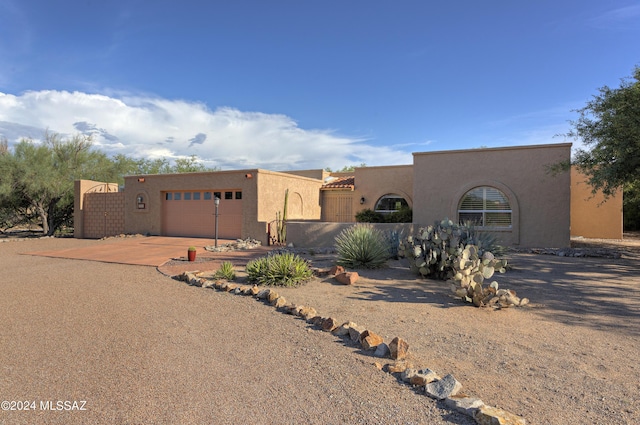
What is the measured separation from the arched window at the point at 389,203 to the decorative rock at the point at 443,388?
54.3 feet

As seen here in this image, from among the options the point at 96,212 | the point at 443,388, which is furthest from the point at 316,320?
the point at 96,212

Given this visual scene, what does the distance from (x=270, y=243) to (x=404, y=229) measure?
5800 millimetres

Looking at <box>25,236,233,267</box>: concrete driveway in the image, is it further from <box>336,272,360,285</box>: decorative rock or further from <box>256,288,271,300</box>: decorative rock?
<box>336,272,360,285</box>: decorative rock

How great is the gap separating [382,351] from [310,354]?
82 centimetres

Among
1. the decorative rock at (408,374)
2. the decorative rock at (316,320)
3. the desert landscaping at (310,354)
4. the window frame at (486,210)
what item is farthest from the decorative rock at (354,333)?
the window frame at (486,210)

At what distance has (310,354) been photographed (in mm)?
4793

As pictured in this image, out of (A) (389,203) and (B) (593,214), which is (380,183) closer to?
(A) (389,203)

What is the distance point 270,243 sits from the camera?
17.9 metres

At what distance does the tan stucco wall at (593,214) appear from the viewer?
1969 cm

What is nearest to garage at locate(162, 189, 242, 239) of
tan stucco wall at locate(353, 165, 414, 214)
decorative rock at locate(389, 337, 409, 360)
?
tan stucco wall at locate(353, 165, 414, 214)

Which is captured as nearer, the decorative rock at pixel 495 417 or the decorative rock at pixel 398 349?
the decorative rock at pixel 495 417

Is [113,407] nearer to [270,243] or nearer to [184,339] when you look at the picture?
[184,339]

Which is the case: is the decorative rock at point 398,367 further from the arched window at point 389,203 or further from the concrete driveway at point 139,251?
the arched window at point 389,203

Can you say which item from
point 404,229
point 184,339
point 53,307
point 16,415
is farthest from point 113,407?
point 404,229
